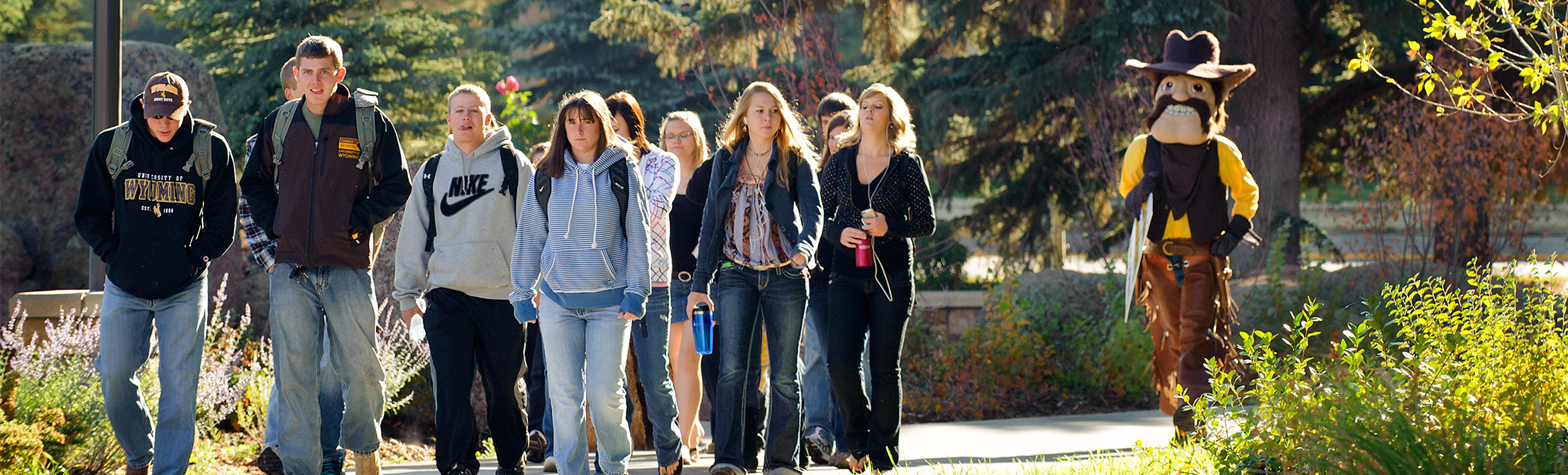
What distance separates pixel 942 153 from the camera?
1411 centimetres

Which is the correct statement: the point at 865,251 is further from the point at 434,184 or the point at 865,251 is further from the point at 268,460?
the point at 268,460

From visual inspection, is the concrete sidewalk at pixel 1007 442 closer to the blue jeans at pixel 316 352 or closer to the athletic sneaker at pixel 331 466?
the athletic sneaker at pixel 331 466

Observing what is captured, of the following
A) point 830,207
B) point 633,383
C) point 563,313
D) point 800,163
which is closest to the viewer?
point 563,313

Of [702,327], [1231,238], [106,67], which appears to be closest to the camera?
[702,327]

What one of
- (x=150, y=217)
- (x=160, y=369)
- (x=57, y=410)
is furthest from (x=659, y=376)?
(x=57, y=410)

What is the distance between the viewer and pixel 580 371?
4.90 metres

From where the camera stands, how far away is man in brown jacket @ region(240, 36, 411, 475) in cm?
493

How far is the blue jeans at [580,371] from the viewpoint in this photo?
4.85 m

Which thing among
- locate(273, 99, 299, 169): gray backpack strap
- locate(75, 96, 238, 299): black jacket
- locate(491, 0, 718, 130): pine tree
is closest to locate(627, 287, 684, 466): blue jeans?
locate(273, 99, 299, 169): gray backpack strap

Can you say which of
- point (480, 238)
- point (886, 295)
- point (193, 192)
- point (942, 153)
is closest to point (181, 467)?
point (193, 192)

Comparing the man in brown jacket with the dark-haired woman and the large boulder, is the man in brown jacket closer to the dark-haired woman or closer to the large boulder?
the dark-haired woman

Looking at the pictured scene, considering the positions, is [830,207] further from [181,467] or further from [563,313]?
[181,467]

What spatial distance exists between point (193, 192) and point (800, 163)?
240cm

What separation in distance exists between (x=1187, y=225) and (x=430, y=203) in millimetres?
3443
